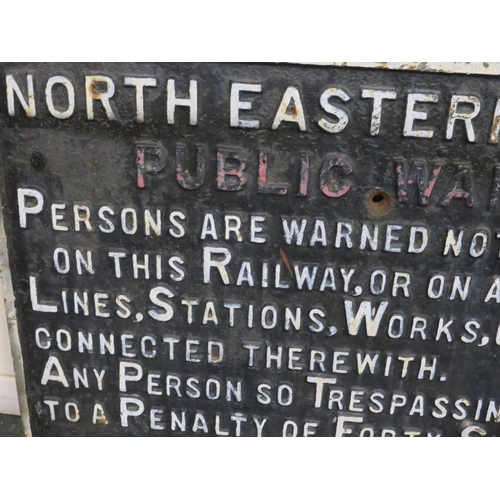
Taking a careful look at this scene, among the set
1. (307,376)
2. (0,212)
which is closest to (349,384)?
(307,376)

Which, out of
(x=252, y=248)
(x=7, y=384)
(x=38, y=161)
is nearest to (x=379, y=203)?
(x=252, y=248)

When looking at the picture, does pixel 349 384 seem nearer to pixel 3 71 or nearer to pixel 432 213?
pixel 432 213

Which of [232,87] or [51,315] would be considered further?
[51,315]

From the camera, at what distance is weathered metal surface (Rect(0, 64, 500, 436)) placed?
132 centimetres

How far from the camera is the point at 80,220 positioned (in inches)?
58.2

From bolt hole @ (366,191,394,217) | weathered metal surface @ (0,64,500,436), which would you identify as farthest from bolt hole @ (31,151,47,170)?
bolt hole @ (366,191,394,217)

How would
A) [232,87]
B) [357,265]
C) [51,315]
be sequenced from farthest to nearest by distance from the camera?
[51,315], [357,265], [232,87]

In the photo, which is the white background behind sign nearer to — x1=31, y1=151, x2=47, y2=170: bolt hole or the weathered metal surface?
the weathered metal surface

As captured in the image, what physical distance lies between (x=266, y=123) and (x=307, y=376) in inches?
26.3

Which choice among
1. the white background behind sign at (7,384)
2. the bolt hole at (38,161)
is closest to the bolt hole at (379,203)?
the bolt hole at (38,161)

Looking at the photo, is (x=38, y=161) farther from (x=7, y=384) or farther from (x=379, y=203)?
(x=7, y=384)

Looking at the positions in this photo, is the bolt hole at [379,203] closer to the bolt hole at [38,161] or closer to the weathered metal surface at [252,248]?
the weathered metal surface at [252,248]

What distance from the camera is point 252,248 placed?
1.47 meters

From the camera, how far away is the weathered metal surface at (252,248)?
4.32ft
